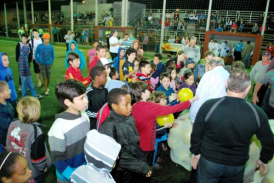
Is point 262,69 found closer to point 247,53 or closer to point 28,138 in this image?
point 28,138

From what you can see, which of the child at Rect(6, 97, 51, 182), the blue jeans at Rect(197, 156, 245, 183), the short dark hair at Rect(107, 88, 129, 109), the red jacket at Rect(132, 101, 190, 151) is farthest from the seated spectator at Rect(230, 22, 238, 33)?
the child at Rect(6, 97, 51, 182)

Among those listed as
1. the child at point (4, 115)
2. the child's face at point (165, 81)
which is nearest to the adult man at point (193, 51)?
the child's face at point (165, 81)

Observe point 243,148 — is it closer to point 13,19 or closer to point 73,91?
point 73,91

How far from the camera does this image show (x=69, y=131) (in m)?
2.01

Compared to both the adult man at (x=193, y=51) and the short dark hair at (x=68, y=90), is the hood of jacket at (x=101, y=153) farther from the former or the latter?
the adult man at (x=193, y=51)

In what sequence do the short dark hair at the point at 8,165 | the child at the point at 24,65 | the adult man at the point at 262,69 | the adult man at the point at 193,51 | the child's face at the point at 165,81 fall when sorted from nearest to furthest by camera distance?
1. the short dark hair at the point at 8,165
2. the child's face at the point at 165,81
3. the adult man at the point at 262,69
4. the child at the point at 24,65
5. the adult man at the point at 193,51

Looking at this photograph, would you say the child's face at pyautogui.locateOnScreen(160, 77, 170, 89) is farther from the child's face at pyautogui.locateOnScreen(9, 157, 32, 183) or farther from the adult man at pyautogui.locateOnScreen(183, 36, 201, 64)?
the adult man at pyautogui.locateOnScreen(183, 36, 201, 64)

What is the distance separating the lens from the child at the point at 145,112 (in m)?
2.63

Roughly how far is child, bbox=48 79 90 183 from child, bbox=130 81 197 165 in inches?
29.3

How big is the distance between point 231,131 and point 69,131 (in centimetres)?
154

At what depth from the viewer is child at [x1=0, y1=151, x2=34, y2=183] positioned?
1.64 m

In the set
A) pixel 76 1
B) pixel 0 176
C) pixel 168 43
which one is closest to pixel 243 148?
pixel 0 176

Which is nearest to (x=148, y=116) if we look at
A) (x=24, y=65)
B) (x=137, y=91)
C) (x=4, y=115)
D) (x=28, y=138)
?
(x=137, y=91)

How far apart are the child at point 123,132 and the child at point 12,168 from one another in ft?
2.44
